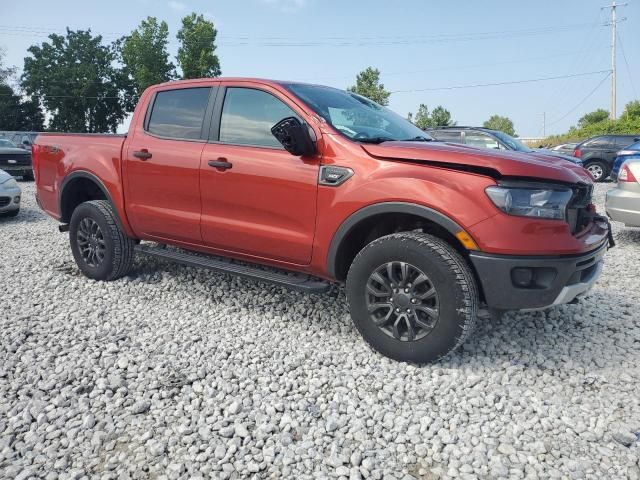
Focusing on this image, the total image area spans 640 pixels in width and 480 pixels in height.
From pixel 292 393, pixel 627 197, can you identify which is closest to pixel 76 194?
pixel 292 393

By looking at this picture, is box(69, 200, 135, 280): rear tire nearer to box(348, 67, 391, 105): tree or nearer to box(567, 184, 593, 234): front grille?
box(567, 184, 593, 234): front grille

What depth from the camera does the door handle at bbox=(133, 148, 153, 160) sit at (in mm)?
4088

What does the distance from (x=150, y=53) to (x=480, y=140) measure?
40.3m

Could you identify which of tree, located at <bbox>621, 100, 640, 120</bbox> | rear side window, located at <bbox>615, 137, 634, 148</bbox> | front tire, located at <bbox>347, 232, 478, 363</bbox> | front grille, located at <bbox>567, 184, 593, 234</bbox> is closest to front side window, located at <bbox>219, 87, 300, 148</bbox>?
front tire, located at <bbox>347, 232, 478, 363</bbox>

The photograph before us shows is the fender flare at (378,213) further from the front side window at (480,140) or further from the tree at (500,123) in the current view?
the tree at (500,123)

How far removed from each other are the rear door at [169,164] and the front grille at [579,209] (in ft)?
8.42

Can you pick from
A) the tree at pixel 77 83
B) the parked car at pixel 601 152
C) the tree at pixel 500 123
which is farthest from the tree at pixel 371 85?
the tree at pixel 500 123

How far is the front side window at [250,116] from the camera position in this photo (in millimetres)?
3502

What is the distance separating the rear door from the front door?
0.45ft

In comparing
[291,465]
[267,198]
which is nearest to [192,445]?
[291,465]

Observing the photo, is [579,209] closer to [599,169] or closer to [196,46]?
[599,169]

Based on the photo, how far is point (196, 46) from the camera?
39219mm

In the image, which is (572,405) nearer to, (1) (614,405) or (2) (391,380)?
(1) (614,405)

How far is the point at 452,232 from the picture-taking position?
9.12ft
